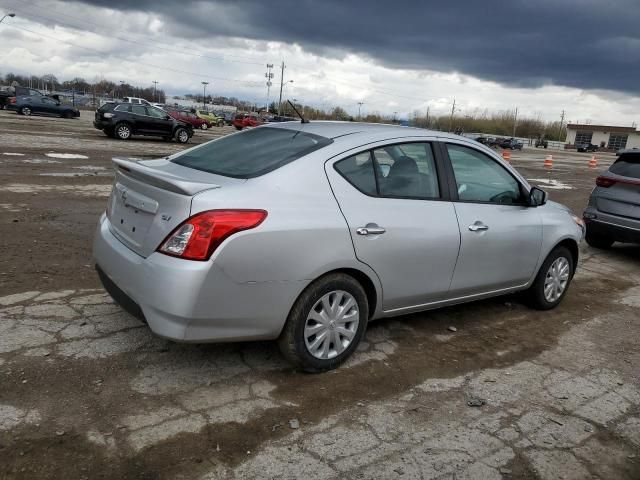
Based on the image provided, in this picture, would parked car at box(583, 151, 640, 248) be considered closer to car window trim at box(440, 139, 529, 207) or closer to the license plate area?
car window trim at box(440, 139, 529, 207)

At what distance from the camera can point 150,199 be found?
3.37 m

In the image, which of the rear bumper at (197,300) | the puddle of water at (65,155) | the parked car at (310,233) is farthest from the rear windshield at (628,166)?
the puddle of water at (65,155)

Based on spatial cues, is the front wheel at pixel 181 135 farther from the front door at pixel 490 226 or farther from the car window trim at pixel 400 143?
the car window trim at pixel 400 143

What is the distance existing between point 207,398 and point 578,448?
7.11 ft

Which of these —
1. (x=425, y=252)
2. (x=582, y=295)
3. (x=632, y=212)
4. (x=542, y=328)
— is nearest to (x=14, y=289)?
(x=425, y=252)

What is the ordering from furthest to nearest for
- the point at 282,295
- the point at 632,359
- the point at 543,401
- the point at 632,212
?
the point at 632,212 → the point at 632,359 → the point at 543,401 → the point at 282,295

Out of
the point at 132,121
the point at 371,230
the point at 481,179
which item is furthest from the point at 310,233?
the point at 132,121

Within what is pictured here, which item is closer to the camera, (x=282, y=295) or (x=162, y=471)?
(x=162, y=471)

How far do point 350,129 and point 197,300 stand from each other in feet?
6.09

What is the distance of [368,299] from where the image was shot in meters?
3.90

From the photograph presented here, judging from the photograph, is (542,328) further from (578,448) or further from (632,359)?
(578,448)

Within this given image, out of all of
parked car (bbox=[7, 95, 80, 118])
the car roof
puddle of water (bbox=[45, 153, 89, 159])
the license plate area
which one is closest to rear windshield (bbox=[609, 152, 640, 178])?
the car roof

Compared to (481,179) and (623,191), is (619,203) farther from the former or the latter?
(481,179)

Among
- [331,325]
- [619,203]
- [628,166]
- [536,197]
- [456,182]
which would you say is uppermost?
[628,166]
